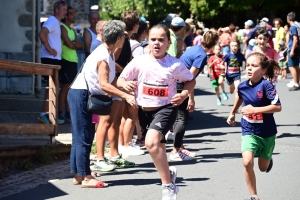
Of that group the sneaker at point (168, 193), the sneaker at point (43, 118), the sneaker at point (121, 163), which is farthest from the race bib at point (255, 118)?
the sneaker at point (43, 118)

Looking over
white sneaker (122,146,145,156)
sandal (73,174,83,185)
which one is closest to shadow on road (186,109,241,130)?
white sneaker (122,146,145,156)

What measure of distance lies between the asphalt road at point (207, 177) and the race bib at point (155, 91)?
1.06 m

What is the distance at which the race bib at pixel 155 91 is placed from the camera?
7391 mm

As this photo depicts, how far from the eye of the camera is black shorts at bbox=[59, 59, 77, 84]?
12625mm

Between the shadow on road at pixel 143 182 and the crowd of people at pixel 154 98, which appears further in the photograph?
the shadow on road at pixel 143 182

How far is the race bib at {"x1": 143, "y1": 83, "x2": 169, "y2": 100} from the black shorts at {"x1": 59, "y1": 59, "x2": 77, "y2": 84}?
5.37m

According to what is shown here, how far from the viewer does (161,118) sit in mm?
7348

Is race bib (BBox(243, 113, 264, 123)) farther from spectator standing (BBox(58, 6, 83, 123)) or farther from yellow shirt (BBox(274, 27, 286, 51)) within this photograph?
yellow shirt (BBox(274, 27, 286, 51))

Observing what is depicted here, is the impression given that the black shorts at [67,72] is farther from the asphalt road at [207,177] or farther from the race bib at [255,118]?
the race bib at [255,118]

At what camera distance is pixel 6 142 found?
32.7 ft

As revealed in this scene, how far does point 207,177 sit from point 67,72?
4.65 metres

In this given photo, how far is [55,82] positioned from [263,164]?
12.3 ft

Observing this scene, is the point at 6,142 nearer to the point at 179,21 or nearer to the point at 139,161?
the point at 139,161

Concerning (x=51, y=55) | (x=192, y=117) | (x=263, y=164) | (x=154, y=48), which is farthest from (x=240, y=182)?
(x=192, y=117)
